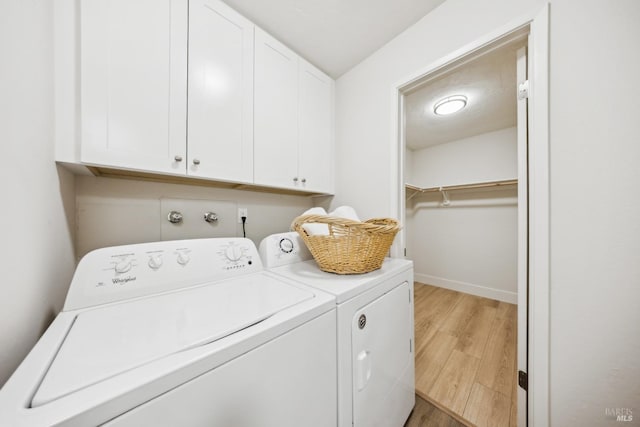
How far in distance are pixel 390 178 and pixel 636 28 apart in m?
1.00

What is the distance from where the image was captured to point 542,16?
2.80 ft

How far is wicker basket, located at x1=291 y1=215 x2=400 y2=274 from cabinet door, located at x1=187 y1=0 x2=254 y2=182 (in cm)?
52

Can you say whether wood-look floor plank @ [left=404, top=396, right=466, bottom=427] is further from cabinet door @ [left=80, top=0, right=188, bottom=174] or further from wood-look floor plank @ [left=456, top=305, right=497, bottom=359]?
cabinet door @ [left=80, top=0, right=188, bottom=174]

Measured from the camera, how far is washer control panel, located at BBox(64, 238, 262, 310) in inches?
26.8

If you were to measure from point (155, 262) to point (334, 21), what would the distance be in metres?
1.62

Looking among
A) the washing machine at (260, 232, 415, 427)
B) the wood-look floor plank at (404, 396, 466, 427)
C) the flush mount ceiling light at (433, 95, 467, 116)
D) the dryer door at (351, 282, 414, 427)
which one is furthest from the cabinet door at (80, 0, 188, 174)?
the flush mount ceiling light at (433, 95, 467, 116)

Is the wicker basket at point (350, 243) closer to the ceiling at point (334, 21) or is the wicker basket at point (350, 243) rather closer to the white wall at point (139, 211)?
the white wall at point (139, 211)

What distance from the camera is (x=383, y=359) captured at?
2.99 ft

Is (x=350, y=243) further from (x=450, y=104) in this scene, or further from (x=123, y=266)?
(x=450, y=104)

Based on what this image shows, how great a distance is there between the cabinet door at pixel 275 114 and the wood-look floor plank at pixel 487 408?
1728mm

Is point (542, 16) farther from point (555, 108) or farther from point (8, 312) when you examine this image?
point (8, 312)

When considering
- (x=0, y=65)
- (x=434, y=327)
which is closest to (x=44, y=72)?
(x=0, y=65)

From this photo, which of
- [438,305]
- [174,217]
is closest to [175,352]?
[174,217]

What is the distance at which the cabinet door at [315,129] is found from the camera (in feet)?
4.85
